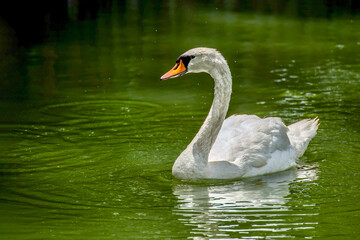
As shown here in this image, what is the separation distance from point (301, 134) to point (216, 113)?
4.79 ft

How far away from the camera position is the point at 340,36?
19641 millimetres

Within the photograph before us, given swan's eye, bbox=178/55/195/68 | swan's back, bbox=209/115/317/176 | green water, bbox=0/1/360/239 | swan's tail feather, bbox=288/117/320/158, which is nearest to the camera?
green water, bbox=0/1/360/239

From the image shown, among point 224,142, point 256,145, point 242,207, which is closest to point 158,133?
point 224,142

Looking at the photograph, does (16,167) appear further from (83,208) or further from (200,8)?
(200,8)

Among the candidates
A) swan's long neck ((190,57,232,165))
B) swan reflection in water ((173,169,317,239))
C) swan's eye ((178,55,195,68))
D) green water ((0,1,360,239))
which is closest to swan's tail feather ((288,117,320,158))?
green water ((0,1,360,239))

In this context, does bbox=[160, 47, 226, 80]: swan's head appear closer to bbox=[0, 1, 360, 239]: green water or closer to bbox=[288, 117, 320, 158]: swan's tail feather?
bbox=[0, 1, 360, 239]: green water

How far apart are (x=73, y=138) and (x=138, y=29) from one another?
11.9 meters

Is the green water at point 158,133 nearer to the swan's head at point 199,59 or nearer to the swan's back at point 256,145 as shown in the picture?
the swan's back at point 256,145

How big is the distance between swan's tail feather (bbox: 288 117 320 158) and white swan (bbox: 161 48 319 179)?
92 millimetres

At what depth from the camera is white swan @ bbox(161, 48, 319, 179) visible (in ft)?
28.6

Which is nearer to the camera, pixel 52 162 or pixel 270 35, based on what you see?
pixel 52 162

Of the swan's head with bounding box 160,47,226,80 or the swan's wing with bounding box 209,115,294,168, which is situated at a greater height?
the swan's head with bounding box 160,47,226,80

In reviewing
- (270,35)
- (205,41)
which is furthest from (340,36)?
(205,41)

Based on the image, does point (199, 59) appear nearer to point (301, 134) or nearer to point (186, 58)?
point (186, 58)
